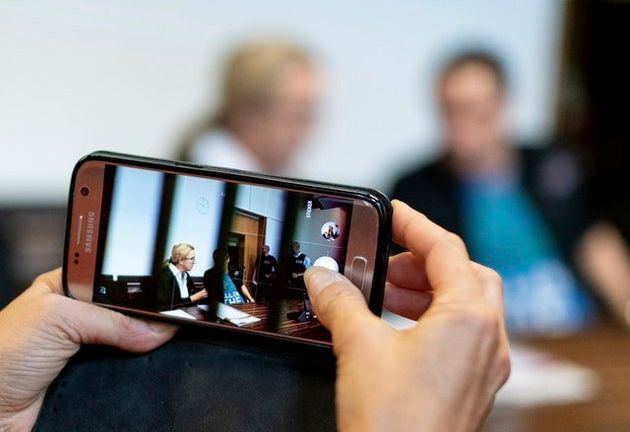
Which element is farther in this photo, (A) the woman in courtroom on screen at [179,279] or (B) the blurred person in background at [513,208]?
(B) the blurred person in background at [513,208]

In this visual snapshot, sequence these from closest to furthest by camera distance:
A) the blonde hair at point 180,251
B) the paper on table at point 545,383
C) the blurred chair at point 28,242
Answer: the blonde hair at point 180,251, the paper on table at point 545,383, the blurred chair at point 28,242

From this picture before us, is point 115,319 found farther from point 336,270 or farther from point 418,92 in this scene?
point 418,92

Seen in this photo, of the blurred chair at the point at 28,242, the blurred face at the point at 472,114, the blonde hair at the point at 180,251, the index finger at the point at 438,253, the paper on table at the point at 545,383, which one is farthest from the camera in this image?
the blurred face at the point at 472,114

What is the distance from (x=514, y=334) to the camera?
46.0 inches

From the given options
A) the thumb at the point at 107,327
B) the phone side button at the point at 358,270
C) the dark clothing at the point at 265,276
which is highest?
the phone side button at the point at 358,270

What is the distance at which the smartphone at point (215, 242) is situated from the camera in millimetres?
506

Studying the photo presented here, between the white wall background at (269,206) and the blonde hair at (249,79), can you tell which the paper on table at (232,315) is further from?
the blonde hair at (249,79)

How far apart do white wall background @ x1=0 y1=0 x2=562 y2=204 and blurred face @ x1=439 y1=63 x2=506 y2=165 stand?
9 cm

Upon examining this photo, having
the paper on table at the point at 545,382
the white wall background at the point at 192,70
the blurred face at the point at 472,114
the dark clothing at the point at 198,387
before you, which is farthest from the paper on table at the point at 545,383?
the white wall background at the point at 192,70

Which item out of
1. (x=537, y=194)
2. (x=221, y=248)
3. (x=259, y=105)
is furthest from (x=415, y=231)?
(x=537, y=194)

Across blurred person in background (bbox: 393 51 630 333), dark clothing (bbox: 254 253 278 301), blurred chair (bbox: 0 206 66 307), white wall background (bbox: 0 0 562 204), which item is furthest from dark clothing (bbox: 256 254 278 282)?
white wall background (bbox: 0 0 562 204)

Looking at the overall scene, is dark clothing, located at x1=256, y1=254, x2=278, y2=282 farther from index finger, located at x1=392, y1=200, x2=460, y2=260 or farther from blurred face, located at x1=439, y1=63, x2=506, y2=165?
blurred face, located at x1=439, y1=63, x2=506, y2=165

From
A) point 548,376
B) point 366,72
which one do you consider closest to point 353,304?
point 548,376

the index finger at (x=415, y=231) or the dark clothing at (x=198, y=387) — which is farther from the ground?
the index finger at (x=415, y=231)
